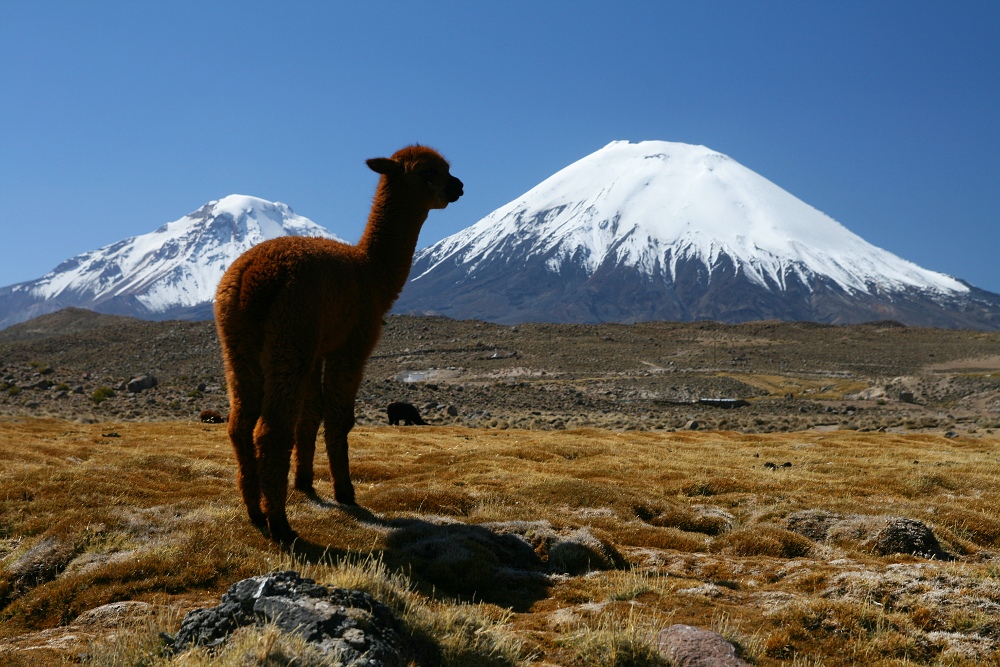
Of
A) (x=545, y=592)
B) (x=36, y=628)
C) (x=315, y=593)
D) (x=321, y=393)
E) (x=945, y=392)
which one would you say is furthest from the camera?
(x=945, y=392)

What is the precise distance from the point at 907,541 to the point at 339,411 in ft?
28.3

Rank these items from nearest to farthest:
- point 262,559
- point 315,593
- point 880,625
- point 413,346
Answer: point 315,593
point 880,625
point 262,559
point 413,346

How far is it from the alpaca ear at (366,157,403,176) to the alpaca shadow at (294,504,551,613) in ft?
16.0

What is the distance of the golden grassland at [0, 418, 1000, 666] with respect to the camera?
6.48 m

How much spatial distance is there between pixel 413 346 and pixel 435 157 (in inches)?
3554

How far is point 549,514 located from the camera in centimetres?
1216

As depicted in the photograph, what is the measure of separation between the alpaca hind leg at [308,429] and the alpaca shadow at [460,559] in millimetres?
828

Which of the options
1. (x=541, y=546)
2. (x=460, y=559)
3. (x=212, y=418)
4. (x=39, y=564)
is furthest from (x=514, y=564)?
(x=212, y=418)

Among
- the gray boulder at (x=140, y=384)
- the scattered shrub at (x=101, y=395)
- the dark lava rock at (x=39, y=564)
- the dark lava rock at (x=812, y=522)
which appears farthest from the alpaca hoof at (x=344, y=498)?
the gray boulder at (x=140, y=384)

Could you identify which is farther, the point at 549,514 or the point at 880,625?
the point at 549,514

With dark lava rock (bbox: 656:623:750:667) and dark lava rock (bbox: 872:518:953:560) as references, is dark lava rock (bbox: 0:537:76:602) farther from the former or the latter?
dark lava rock (bbox: 872:518:953:560)

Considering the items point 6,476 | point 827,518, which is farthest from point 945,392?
point 6,476

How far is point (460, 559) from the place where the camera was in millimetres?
8992

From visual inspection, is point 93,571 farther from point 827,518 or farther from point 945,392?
point 945,392
